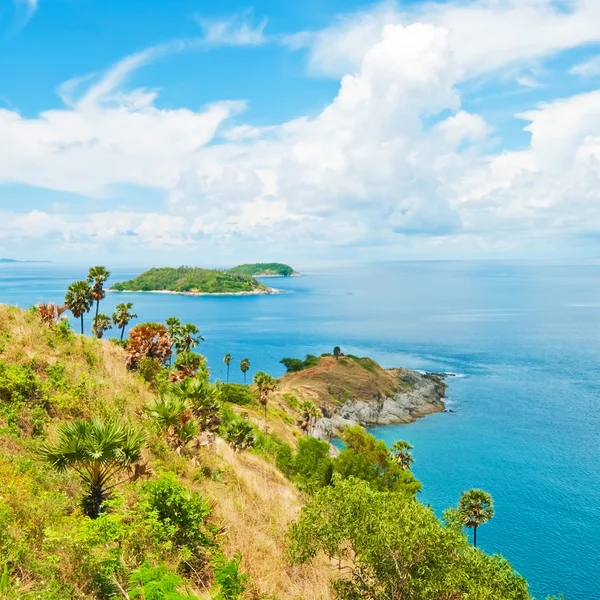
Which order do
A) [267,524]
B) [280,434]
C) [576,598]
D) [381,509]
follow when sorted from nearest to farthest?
[381,509] < [267,524] < [576,598] < [280,434]

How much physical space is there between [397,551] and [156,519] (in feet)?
26.7

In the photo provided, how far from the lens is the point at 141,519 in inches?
564

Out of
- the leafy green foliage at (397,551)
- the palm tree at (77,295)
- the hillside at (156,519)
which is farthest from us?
the palm tree at (77,295)

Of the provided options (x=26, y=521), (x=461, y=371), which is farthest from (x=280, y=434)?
(x=461, y=371)

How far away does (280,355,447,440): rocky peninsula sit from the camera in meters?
96.2

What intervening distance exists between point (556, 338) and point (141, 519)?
169m

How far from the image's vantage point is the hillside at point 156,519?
447 inches

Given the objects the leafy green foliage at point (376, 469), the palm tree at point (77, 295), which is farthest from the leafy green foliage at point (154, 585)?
the palm tree at point (77, 295)

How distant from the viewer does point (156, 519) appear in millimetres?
14242

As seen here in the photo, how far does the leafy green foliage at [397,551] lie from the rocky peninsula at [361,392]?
236 ft

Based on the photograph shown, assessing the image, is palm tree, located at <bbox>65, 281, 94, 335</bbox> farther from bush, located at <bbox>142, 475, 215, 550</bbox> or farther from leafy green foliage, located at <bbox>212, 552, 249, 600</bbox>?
leafy green foliage, located at <bbox>212, 552, 249, 600</bbox>

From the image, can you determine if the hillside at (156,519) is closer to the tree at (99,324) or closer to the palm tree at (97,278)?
the palm tree at (97,278)

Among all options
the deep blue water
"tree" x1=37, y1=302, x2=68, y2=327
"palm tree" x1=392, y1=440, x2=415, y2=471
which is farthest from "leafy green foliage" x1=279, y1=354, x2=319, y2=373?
"tree" x1=37, y1=302, x2=68, y2=327

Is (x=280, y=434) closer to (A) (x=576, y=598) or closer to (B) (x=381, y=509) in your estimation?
(A) (x=576, y=598)
